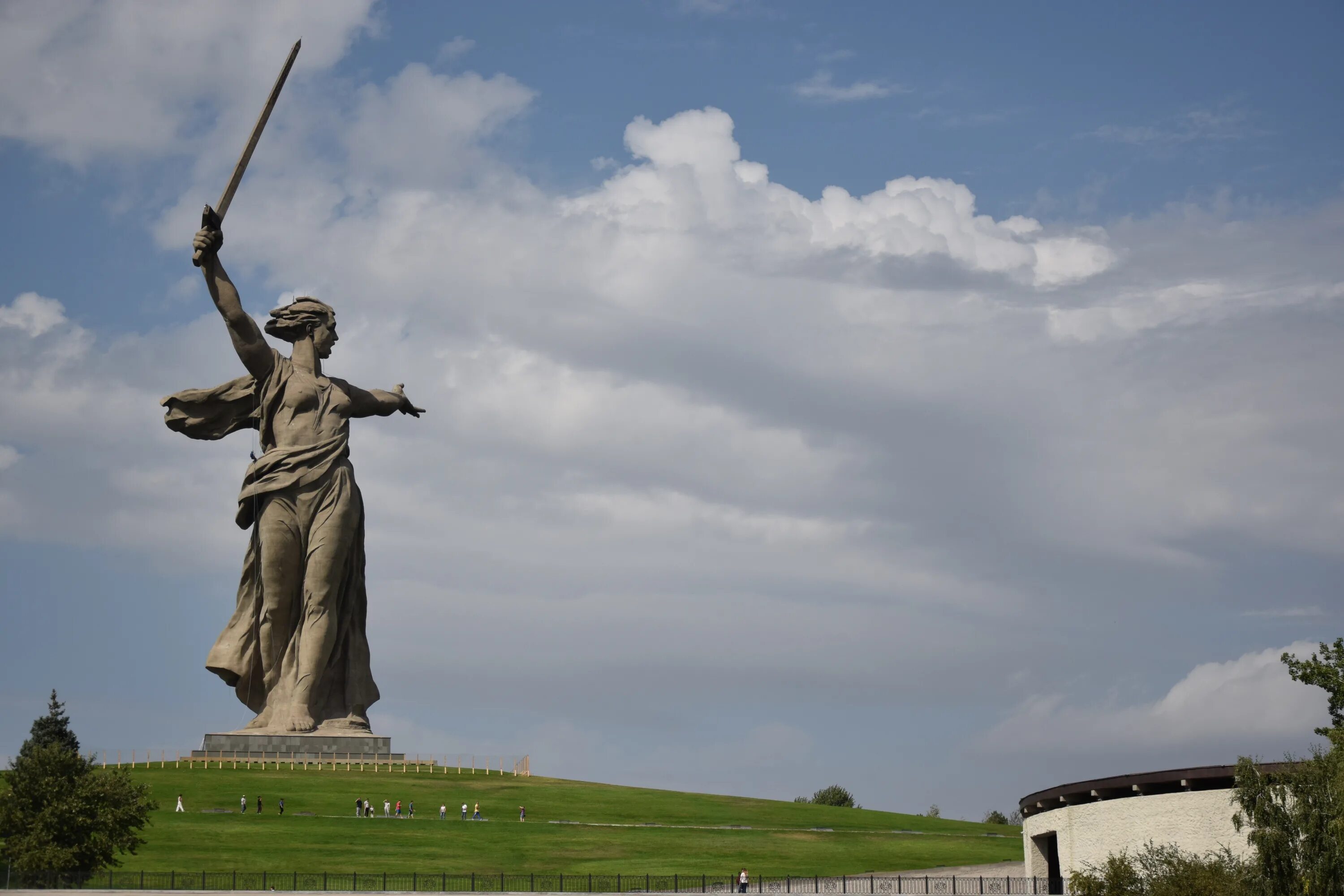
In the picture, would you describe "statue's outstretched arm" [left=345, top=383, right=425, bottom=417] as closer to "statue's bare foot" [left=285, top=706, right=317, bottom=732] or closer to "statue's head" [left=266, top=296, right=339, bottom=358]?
"statue's head" [left=266, top=296, right=339, bottom=358]

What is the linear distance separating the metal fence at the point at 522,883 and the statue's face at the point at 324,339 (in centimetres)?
2884

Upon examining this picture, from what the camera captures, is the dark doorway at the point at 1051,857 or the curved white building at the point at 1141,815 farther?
the dark doorway at the point at 1051,857

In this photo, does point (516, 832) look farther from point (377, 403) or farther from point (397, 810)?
point (377, 403)

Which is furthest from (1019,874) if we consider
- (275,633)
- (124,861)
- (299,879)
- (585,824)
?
(275,633)

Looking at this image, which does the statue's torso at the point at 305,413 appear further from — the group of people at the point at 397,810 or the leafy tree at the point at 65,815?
the leafy tree at the point at 65,815

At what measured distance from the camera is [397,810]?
55.1 meters

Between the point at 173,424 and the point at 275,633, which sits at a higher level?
the point at 173,424

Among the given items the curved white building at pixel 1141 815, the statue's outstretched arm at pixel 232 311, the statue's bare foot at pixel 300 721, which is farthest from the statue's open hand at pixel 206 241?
the curved white building at pixel 1141 815

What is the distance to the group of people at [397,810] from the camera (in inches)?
2112

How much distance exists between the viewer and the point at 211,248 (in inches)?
2392

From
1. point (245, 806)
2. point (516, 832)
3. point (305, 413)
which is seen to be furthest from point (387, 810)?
point (305, 413)

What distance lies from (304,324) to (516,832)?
25.3 meters

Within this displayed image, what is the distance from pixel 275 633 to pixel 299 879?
2443cm

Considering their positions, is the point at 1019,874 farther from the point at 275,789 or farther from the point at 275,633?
the point at 275,633
